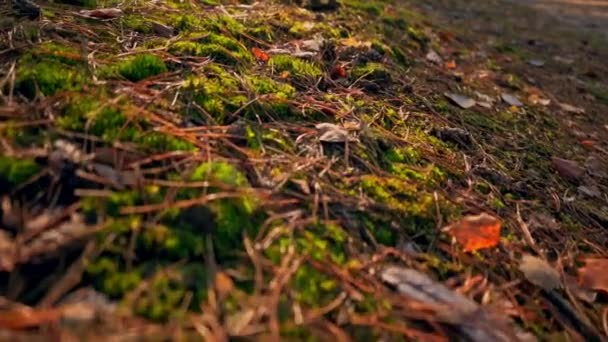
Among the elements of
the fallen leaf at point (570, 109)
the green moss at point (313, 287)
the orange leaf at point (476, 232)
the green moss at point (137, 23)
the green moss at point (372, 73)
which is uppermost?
the green moss at point (137, 23)

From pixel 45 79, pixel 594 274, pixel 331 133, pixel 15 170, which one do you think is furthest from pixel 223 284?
pixel 594 274

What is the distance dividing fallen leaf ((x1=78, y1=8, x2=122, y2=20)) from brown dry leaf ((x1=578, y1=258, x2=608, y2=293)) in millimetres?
2495

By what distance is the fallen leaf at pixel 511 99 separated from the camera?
348 cm

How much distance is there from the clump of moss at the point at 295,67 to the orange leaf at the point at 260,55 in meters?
0.05

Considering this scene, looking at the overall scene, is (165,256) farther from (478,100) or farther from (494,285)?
(478,100)

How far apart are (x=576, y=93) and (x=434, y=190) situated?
326 centimetres

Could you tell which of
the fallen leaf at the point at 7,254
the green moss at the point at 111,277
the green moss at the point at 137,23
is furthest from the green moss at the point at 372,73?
the fallen leaf at the point at 7,254

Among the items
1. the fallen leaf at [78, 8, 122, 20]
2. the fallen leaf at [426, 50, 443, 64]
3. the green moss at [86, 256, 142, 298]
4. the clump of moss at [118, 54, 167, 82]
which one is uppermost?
the fallen leaf at [78, 8, 122, 20]

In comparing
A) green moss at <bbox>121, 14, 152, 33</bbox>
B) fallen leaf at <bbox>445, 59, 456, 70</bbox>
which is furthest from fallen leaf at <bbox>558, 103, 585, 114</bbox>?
green moss at <bbox>121, 14, 152, 33</bbox>

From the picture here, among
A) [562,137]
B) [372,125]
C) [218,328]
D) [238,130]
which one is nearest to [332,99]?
[372,125]

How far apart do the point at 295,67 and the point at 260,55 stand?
233 mm

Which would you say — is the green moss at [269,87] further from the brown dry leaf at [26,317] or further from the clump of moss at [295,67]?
the brown dry leaf at [26,317]

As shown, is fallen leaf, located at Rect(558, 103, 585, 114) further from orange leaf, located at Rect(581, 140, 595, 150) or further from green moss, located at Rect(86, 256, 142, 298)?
green moss, located at Rect(86, 256, 142, 298)

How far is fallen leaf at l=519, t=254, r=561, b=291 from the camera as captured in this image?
1.70 m
